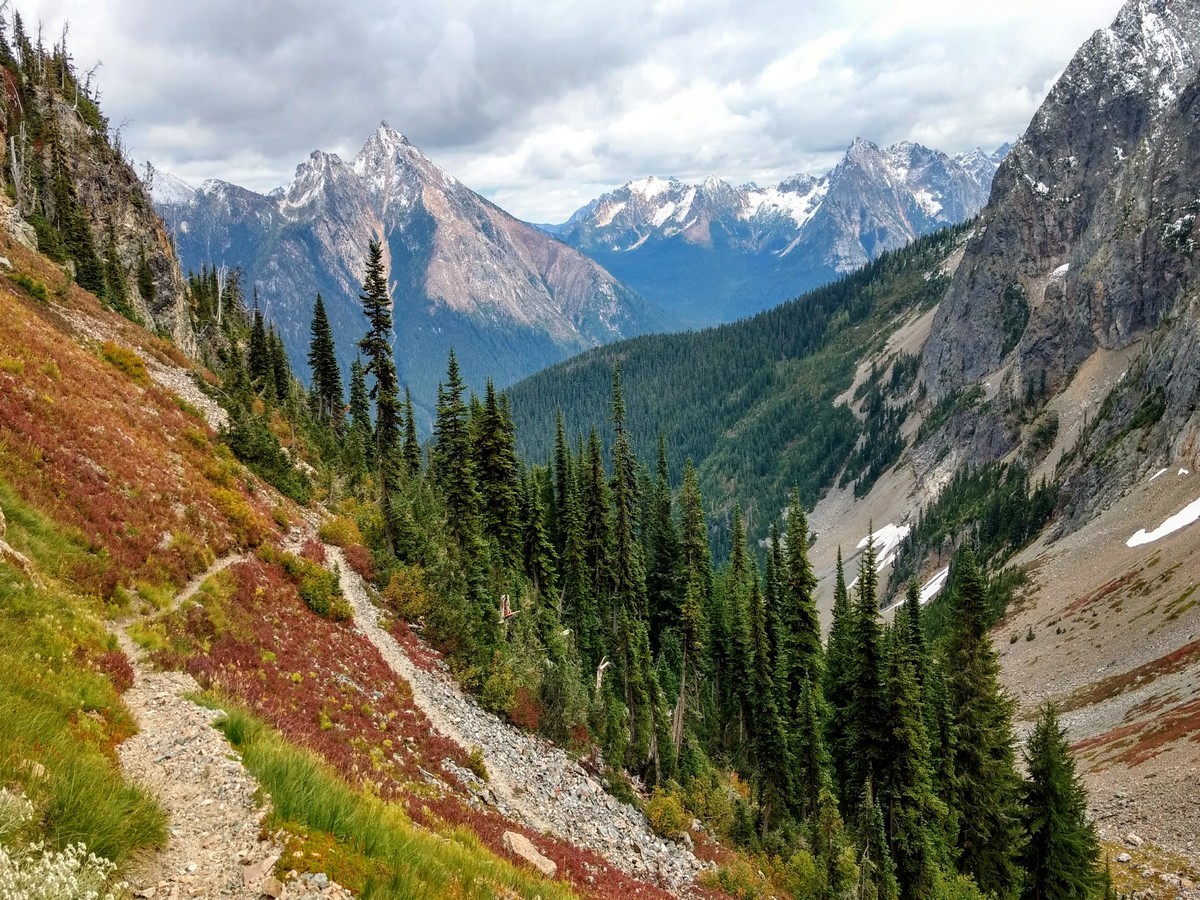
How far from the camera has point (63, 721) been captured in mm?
9984

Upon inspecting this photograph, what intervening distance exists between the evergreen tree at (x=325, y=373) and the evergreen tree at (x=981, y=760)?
63.4 meters

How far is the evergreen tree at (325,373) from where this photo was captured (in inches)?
2891

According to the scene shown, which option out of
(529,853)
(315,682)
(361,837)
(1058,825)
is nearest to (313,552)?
(315,682)

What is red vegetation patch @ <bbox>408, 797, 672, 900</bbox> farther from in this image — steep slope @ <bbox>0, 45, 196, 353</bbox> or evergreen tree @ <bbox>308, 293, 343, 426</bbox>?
evergreen tree @ <bbox>308, 293, 343, 426</bbox>

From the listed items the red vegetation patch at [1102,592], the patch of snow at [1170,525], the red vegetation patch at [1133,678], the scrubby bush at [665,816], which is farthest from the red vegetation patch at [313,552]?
the patch of snow at [1170,525]

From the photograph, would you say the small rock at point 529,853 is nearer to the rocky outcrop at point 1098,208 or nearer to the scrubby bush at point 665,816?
the scrubby bush at point 665,816

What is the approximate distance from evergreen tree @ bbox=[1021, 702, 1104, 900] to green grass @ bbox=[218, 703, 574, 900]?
31.1 metres

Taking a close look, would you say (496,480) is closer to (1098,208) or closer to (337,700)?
(337,700)

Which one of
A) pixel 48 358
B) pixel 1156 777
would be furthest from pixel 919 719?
pixel 48 358

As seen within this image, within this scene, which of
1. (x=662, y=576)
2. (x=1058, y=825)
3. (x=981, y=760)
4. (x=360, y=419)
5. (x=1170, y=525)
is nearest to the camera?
(x=1058, y=825)

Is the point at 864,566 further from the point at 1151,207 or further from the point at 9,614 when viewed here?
the point at 1151,207

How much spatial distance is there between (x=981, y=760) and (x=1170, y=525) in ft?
223

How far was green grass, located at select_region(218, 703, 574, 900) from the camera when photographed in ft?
30.1

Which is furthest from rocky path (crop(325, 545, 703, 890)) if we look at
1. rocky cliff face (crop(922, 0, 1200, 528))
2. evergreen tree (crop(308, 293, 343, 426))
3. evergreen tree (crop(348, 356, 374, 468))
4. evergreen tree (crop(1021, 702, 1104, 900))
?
rocky cliff face (crop(922, 0, 1200, 528))
